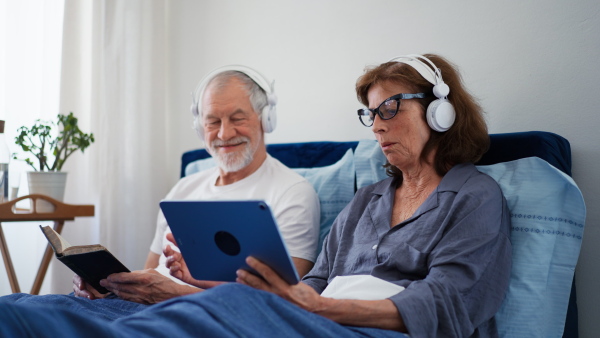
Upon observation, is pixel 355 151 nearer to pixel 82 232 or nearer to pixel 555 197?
pixel 555 197

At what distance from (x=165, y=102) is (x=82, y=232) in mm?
761


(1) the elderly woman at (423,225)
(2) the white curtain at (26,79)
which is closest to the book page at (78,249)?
(1) the elderly woman at (423,225)

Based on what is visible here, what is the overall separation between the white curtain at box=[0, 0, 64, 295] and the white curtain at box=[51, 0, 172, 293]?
59 millimetres

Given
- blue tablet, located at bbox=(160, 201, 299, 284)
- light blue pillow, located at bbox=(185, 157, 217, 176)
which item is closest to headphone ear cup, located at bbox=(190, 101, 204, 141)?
light blue pillow, located at bbox=(185, 157, 217, 176)

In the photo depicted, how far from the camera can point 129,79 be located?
2.71m

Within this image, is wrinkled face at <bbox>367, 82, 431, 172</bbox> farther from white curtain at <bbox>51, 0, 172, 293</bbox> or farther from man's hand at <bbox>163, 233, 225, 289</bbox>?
white curtain at <bbox>51, 0, 172, 293</bbox>

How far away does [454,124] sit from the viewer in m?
1.56

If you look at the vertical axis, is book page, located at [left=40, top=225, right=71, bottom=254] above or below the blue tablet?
below

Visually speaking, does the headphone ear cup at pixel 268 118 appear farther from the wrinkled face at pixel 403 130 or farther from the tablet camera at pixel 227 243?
the tablet camera at pixel 227 243

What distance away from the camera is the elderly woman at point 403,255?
99 centimetres

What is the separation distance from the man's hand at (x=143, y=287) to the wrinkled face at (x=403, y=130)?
68 cm

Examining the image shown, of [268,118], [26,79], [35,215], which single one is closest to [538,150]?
[268,118]

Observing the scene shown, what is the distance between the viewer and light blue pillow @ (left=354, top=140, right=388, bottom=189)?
1.82m

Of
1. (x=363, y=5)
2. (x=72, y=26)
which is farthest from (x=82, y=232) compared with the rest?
(x=363, y=5)
